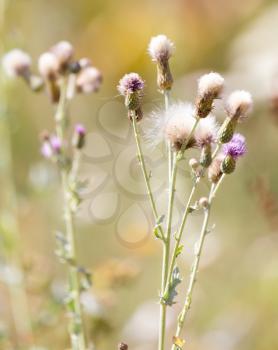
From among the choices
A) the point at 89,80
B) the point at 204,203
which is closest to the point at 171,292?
the point at 204,203

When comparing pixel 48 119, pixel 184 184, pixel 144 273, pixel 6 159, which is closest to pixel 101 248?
pixel 144 273

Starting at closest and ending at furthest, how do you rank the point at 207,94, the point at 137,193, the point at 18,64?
the point at 207,94, the point at 18,64, the point at 137,193

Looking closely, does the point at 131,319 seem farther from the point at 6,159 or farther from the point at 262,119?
the point at 262,119

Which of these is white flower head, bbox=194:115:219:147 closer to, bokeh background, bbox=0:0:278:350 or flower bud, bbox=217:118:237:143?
flower bud, bbox=217:118:237:143

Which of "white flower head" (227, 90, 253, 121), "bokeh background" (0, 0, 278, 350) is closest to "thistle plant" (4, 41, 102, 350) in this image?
"bokeh background" (0, 0, 278, 350)

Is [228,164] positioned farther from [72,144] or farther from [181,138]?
[72,144]

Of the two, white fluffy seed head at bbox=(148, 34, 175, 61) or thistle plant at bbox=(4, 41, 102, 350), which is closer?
white fluffy seed head at bbox=(148, 34, 175, 61)
